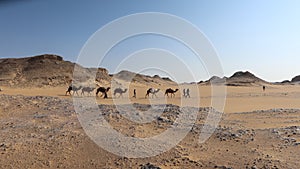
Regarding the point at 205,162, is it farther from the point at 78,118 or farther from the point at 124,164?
the point at 78,118

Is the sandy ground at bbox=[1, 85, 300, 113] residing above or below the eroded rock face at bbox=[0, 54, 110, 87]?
below

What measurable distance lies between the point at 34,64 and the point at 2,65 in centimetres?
1150

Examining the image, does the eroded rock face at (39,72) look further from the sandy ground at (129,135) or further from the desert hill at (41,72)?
the sandy ground at (129,135)

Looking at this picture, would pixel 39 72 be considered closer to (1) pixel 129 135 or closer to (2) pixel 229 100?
(2) pixel 229 100

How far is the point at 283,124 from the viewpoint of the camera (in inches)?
682

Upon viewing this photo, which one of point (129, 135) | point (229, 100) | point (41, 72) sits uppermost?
point (41, 72)

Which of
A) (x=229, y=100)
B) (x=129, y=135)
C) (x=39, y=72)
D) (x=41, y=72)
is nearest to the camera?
(x=129, y=135)

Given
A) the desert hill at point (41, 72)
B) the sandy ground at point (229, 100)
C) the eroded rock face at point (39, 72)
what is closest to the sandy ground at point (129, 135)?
the sandy ground at point (229, 100)

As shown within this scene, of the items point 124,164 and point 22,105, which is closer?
point 124,164

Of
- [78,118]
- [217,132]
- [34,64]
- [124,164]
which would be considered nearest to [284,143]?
[217,132]

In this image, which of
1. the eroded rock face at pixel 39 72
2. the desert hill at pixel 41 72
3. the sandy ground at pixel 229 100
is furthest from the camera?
the eroded rock face at pixel 39 72

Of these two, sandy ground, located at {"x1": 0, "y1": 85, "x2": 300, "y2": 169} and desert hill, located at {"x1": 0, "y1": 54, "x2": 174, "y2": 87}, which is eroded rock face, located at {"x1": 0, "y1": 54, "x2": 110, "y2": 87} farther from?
sandy ground, located at {"x1": 0, "y1": 85, "x2": 300, "y2": 169}

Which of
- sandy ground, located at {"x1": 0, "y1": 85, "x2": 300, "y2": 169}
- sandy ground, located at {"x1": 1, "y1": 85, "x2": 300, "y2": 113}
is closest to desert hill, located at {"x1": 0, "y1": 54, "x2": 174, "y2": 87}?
sandy ground, located at {"x1": 1, "y1": 85, "x2": 300, "y2": 113}

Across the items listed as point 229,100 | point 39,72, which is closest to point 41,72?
point 39,72
